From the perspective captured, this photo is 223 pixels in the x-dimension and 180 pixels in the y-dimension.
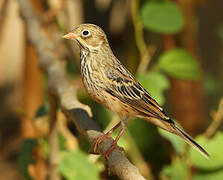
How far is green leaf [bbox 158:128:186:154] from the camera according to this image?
3820 mm

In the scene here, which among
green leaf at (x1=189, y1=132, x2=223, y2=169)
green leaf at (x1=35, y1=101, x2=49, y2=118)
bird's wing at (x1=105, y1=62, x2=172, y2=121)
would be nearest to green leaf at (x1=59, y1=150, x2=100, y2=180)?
green leaf at (x1=35, y1=101, x2=49, y2=118)

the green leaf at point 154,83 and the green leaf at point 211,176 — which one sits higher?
the green leaf at point 154,83

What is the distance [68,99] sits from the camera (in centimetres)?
366

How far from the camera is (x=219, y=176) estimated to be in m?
4.13

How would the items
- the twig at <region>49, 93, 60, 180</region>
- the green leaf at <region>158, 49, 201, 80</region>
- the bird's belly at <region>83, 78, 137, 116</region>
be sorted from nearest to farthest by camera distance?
the bird's belly at <region>83, 78, 137, 116</region> → the twig at <region>49, 93, 60, 180</region> → the green leaf at <region>158, 49, 201, 80</region>

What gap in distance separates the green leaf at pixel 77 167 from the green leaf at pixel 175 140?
597 mm

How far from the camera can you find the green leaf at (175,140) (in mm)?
3820

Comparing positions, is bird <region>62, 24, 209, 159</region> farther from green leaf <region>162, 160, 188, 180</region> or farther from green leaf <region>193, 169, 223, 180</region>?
green leaf <region>193, 169, 223, 180</region>

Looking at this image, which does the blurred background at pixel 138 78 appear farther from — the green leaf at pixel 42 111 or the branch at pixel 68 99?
the branch at pixel 68 99

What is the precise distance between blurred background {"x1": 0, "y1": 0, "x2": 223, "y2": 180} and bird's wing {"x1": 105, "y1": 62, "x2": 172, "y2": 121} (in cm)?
23

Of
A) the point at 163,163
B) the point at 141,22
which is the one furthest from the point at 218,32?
the point at 141,22

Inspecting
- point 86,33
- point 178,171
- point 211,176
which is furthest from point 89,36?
point 211,176

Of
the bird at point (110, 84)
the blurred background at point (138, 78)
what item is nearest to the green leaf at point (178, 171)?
the blurred background at point (138, 78)

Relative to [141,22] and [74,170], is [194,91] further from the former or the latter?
[74,170]
